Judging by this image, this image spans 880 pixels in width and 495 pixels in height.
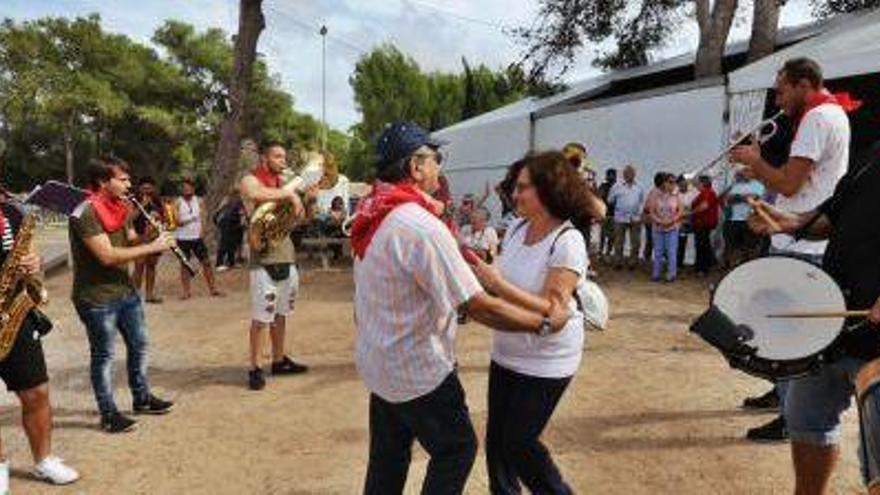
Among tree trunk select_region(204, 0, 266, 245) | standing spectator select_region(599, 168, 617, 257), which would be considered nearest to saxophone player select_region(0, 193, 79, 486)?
standing spectator select_region(599, 168, 617, 257)

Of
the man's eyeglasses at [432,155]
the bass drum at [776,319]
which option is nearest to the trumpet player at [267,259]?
the man's eyeglasses at [432,155]

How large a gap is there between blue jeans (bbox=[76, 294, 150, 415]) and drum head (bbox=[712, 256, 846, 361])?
4.20m

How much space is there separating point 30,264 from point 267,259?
93.0 inches

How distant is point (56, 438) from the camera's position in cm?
614

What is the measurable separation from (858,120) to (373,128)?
4373cm

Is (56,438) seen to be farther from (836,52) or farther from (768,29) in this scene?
(768,29)

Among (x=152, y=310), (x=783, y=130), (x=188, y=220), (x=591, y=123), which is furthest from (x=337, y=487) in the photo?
(x=591, y=123)

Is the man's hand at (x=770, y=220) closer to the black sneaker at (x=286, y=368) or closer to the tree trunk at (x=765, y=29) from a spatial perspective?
the black sneaker at (x=286, y=368)

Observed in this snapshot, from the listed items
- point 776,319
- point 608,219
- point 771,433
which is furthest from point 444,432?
point 608,219

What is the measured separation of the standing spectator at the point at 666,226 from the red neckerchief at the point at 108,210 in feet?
31.4

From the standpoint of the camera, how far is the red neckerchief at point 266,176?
7301mm

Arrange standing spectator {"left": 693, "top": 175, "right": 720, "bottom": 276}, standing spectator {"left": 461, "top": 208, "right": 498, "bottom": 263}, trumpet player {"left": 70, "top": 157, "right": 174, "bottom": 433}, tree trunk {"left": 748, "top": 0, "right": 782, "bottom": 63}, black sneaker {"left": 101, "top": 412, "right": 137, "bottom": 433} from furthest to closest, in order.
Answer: tree trunk {"left": 748, "top": 0, "right": 782, "bottom": 63}, standing spectator {"left": 693, "top": 175, "right": 720, "bottom": 276}, standing spectator {"left": 461, "top": 208, "right": 498, "bottom": 263}, black sneaker {"left": 101, "top": 412, "right": 137, "bottom": 433}, trumpet player {"left": 70, "top": 157, "right": 174, "bottom": 433}

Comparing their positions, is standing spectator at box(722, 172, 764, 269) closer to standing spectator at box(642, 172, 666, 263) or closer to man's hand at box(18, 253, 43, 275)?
standing spectator at box(642, 172, 666, 263)

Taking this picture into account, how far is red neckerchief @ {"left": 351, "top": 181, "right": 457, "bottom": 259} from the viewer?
3.33 m
